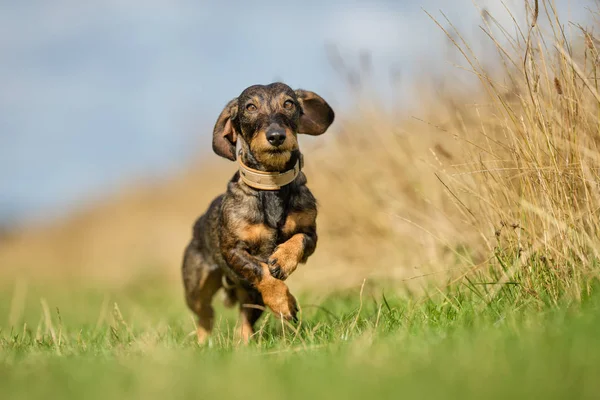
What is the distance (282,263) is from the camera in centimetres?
454

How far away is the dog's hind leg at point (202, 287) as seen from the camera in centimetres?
612

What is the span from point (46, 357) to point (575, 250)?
9.61 ft

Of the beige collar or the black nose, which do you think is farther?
the beige collar

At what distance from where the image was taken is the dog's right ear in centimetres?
510

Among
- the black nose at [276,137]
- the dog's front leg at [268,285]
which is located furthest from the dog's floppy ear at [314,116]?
the dog's front leg at [268,285]

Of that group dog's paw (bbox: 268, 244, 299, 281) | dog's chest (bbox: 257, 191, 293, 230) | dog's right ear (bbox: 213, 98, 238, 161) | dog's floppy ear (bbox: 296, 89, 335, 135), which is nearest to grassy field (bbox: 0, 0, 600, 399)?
dog's paw (bbox: 268, 244, 299, 281)

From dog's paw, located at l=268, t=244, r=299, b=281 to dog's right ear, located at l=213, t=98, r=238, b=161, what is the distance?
855 mm

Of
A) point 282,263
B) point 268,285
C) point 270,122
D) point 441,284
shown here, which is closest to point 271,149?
point 270,122

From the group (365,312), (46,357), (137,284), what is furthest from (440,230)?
(137,284)

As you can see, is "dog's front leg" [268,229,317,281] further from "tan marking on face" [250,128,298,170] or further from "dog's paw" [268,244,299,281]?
"tan marking on face" [250,128,298,170]

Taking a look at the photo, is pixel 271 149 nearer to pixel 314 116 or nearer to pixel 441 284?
pixel 314 116

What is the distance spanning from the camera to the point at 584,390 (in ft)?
7.75

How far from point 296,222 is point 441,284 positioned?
4.48 ft

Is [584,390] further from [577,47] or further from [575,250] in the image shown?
[577,47]
